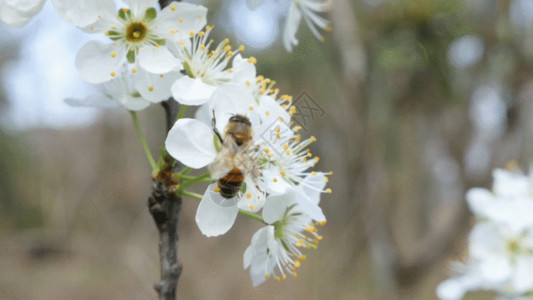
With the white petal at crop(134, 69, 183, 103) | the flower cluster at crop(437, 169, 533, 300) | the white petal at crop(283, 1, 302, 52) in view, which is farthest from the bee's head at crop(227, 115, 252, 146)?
the flower cluster at crop(437, 169, 533, 300)

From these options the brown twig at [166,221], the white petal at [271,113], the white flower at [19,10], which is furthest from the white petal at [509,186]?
the white flower at [19,10]

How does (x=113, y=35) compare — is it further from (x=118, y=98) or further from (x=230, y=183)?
(x=230, y=183)

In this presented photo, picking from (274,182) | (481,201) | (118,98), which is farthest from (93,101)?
(481,201)

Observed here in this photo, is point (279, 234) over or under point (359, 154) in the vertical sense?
under

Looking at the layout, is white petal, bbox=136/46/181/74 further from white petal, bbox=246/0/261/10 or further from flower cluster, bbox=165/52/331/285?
white petal, bbox=246/0/261/10

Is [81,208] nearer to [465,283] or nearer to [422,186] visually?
[422,186]

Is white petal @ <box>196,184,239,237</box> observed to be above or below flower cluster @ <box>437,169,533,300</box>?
below

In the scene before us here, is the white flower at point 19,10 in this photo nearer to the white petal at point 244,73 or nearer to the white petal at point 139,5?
the white petal at point 139,5

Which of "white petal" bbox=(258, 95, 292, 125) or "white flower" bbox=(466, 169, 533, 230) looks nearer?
"white petal" bbox=(258, 95, 292, 125)
